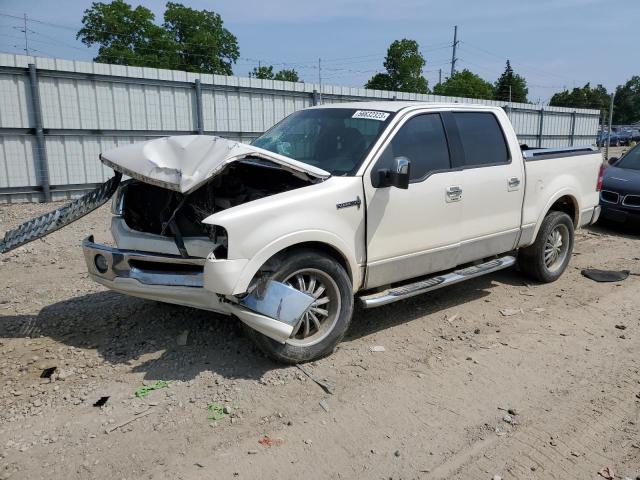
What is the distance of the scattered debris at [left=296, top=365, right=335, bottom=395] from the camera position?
384 cm

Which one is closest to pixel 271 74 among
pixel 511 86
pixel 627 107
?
pixel 511 86

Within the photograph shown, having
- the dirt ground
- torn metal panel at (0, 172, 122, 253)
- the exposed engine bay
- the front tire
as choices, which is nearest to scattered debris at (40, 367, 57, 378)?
the dirt ground

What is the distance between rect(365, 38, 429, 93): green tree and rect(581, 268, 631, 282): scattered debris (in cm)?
4225

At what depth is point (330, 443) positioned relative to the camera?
3.24 meters

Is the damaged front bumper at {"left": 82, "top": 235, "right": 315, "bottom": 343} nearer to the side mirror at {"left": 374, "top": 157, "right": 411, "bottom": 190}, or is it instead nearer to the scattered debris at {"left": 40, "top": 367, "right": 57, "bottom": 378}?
the scattered debris at {"left": 40, "top": 367, "right": 57, "bottom": 378}

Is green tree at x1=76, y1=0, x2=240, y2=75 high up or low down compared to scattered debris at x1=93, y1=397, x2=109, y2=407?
up

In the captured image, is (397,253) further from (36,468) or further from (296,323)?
(36,468)

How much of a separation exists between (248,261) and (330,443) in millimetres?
1293

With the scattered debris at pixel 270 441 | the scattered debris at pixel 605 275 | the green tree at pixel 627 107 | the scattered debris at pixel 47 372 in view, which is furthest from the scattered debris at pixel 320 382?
the green tree at pixel 627 107

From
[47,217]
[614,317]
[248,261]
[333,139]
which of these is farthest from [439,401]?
[47,217]

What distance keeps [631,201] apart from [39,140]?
11183mm

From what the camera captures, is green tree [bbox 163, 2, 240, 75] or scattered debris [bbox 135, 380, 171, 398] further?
green tree [bbox 163, 2, 240, 75]

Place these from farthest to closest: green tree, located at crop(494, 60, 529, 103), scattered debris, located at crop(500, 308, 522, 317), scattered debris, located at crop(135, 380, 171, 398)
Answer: green tree, located at crop(494, 60, 529, 103) → scattered debris, located at crop(500, 308, 522, 317) → scattered debris, located at crop(135, 380, 171, 398)

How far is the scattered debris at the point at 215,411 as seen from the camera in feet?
11.4
